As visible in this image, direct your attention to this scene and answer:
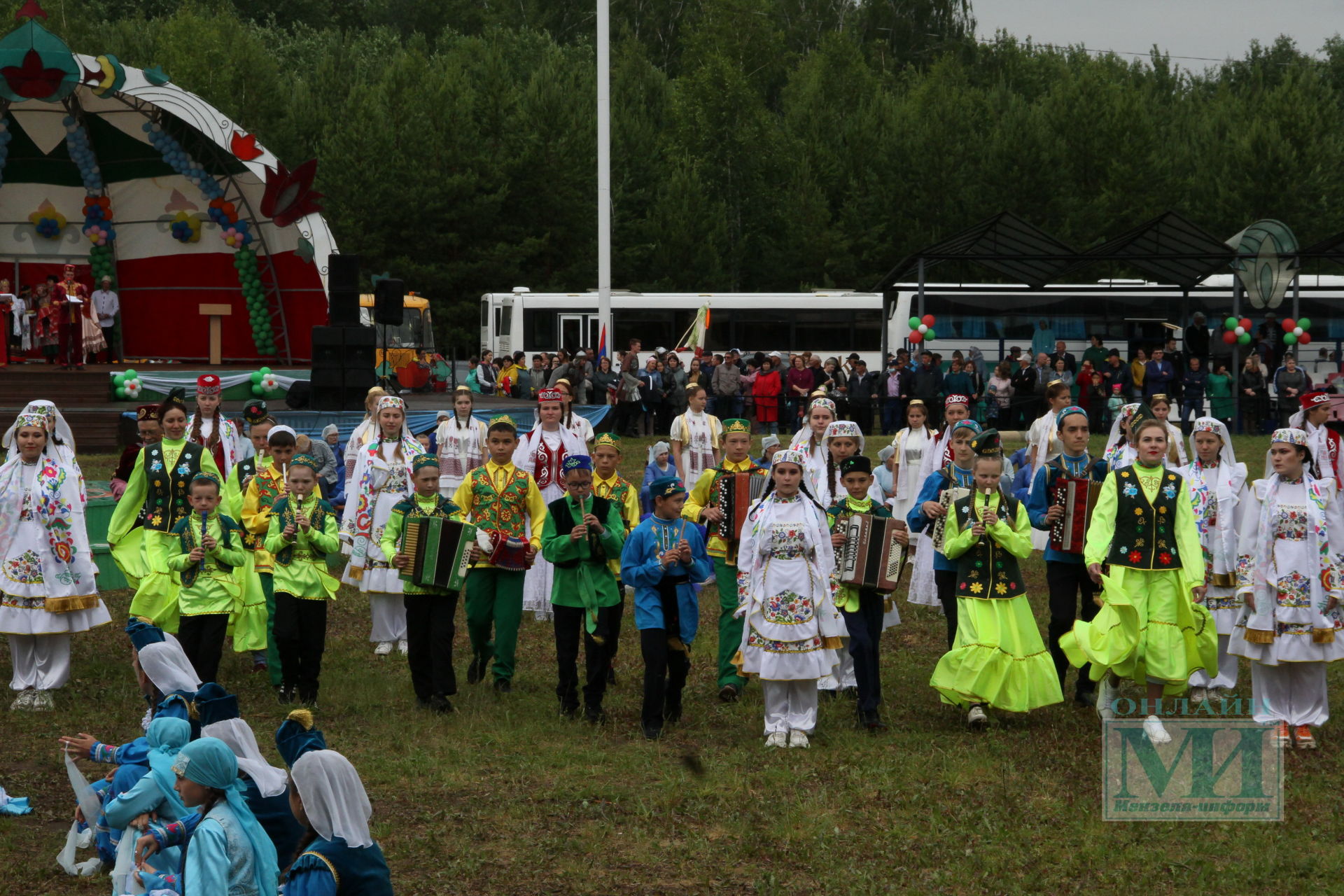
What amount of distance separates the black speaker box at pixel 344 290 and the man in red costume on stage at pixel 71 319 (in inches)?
332

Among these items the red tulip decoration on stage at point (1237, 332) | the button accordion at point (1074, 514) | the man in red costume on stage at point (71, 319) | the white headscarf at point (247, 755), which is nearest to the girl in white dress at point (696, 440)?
the button accordion at point (1074, 514)

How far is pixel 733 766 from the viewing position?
8.58 meters

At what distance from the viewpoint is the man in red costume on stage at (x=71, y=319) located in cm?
2798

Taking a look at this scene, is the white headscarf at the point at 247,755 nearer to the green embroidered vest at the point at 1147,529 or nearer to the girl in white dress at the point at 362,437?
the green embroidered vest at the point at 1147,529

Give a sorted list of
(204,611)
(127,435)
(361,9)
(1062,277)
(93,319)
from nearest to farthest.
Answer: (204,611)
(127,435)
(93,319)
(1062,277)
(361,9)

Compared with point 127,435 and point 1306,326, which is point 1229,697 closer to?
point 127,435

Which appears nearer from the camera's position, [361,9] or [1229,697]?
[1229,697]

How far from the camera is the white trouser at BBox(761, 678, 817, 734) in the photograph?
29.7 ft

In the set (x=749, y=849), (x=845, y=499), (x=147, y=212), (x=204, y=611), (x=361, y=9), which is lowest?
(x=749, y=849)

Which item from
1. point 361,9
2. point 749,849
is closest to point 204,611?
point 749,849

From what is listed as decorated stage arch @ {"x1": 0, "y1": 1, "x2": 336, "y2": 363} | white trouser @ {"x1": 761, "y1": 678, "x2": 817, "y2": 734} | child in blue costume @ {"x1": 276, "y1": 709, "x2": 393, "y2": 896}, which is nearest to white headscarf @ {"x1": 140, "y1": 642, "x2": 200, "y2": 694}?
child in blue costume @ {"x1": 276, "y1": 709, "x2": 393, "y2": 896}

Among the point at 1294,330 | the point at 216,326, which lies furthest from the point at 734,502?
the point at 216,326

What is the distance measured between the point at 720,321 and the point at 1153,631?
96.2 ft

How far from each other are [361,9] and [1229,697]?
6710 cm
